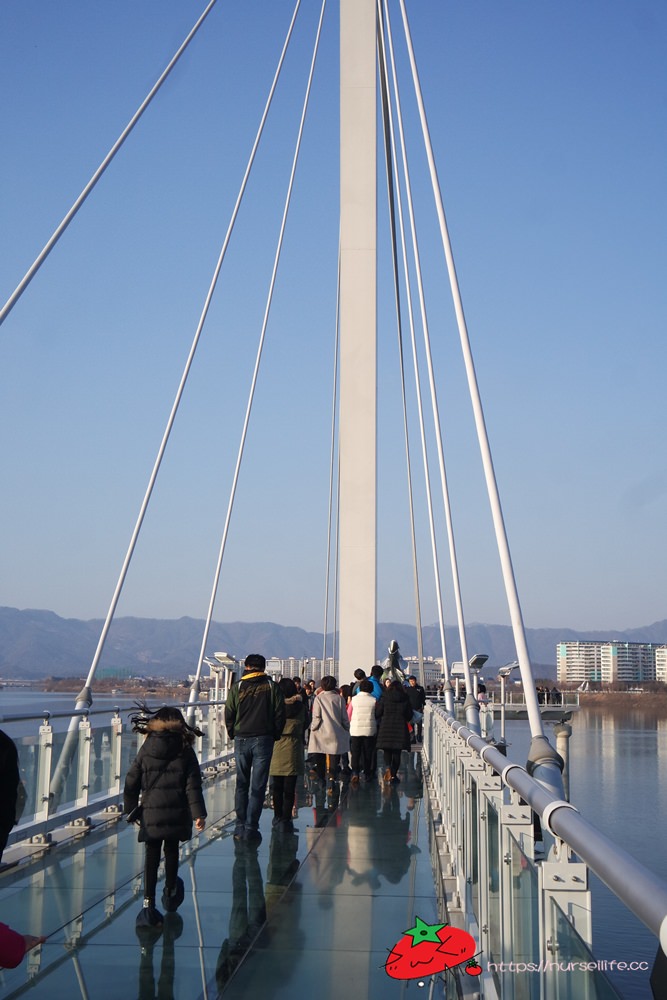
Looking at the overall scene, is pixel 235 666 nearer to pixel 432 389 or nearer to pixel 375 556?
pixel 375 556

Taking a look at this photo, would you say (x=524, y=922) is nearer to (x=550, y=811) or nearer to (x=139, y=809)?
(x=550, y=811)

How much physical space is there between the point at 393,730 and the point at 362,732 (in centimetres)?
35

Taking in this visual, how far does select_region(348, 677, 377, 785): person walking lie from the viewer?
12297mm

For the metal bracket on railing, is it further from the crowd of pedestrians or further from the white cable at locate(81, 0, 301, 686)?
the white cable at locate(81, 0, 301, 686)

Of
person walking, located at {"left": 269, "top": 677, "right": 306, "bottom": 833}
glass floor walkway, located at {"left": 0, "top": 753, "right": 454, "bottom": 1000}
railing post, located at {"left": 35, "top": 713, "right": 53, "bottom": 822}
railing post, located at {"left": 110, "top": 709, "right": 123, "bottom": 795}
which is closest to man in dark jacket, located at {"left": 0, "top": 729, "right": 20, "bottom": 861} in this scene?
glass floor walkway, located at {"left": 0, "top": 753, "right": 454, "bottom": 1000}

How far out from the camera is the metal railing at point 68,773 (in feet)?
22.9

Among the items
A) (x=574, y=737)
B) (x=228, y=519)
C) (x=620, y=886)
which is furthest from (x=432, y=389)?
(x=574, y=737)

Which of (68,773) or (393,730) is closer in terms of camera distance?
(68,773)

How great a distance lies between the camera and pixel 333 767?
1170 centimetres

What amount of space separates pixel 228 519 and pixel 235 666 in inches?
145

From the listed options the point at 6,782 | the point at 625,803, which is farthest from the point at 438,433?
the point at 625,803

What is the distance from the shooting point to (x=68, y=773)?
789 centimetres

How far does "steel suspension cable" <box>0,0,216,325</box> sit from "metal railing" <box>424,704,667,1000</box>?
488 cm

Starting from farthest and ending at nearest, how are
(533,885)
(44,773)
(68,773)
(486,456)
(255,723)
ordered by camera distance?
(68,773), (255,723), (44,773), (486,456), (533,885)
